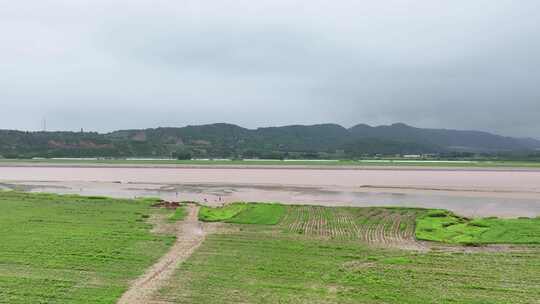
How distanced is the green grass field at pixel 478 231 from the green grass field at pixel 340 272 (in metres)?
1.61

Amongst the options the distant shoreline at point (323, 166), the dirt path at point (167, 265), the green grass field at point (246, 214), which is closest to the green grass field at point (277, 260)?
the green grass field at point (246, 214)

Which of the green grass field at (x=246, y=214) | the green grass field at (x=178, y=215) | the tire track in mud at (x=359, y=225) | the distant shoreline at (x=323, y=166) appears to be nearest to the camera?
the tire track in mud at (x=359, y=225)

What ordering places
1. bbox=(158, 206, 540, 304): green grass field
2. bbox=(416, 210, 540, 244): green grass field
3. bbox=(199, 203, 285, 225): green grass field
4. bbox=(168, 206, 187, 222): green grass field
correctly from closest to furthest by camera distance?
bbox=(158, 206, 540, 304): green grass field
bbox=(416, 210, 540, 244): green grass field
bbox=(199, 203, 285, 225): green grass field
bbox=(168, 206, 187, 222): green grass field

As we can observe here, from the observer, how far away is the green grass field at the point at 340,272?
12406mm

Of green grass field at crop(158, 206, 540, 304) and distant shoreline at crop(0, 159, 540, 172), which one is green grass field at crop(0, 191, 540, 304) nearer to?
green grass field at crop(158, 206, 540, 304)

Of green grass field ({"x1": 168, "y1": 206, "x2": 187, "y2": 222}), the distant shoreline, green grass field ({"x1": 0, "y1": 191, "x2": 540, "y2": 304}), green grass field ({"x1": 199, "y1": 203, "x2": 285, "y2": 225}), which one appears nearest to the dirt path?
green grass field ({"x1": 0, "y1": 191, "x2": 540, "y2": 304})

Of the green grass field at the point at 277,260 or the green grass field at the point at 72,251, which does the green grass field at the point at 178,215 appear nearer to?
the green grass field at the point at 277,260

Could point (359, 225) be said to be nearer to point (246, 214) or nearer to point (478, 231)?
point (478, 231)

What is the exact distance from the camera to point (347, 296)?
40.7 feet

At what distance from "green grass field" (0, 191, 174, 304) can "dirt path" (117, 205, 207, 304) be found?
1.34 ft

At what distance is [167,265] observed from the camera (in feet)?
50.6

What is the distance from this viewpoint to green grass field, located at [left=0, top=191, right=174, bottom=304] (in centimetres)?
1249

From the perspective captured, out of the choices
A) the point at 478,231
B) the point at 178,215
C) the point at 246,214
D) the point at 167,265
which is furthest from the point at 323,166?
the point at 167,265

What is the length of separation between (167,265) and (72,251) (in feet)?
16.0
